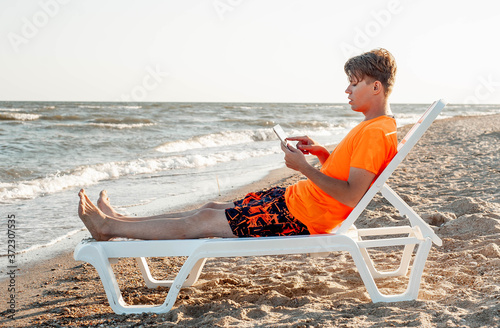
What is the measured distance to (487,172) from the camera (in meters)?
6.70

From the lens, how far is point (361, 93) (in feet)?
9.29

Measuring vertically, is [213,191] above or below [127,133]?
above

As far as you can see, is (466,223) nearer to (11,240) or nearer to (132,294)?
(132,294)

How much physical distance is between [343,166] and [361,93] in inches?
17.7

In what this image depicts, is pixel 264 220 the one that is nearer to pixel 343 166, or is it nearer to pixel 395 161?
pixel 343 166

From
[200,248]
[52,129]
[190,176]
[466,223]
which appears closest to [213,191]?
[190,176]

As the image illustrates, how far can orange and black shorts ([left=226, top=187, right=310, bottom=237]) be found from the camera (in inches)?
116

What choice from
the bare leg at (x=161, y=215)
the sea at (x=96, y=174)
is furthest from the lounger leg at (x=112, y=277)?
the sea at (x=96, y=174)

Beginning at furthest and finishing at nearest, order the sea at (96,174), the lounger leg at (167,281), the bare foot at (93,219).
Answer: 1. the sea at (96,174)
2. the lounger leg at (167,281)
3. the bare foot at (93,219)

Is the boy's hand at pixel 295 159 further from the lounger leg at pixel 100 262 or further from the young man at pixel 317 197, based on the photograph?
the lounger leg at pixel 100 262

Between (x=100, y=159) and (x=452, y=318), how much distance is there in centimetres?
918

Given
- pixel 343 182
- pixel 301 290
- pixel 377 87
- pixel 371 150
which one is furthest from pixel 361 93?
pixel 301 290

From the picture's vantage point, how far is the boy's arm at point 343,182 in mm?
2684

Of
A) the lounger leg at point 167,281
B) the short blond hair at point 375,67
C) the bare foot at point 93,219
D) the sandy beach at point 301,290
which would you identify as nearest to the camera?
the sandy beach at point 301,290
